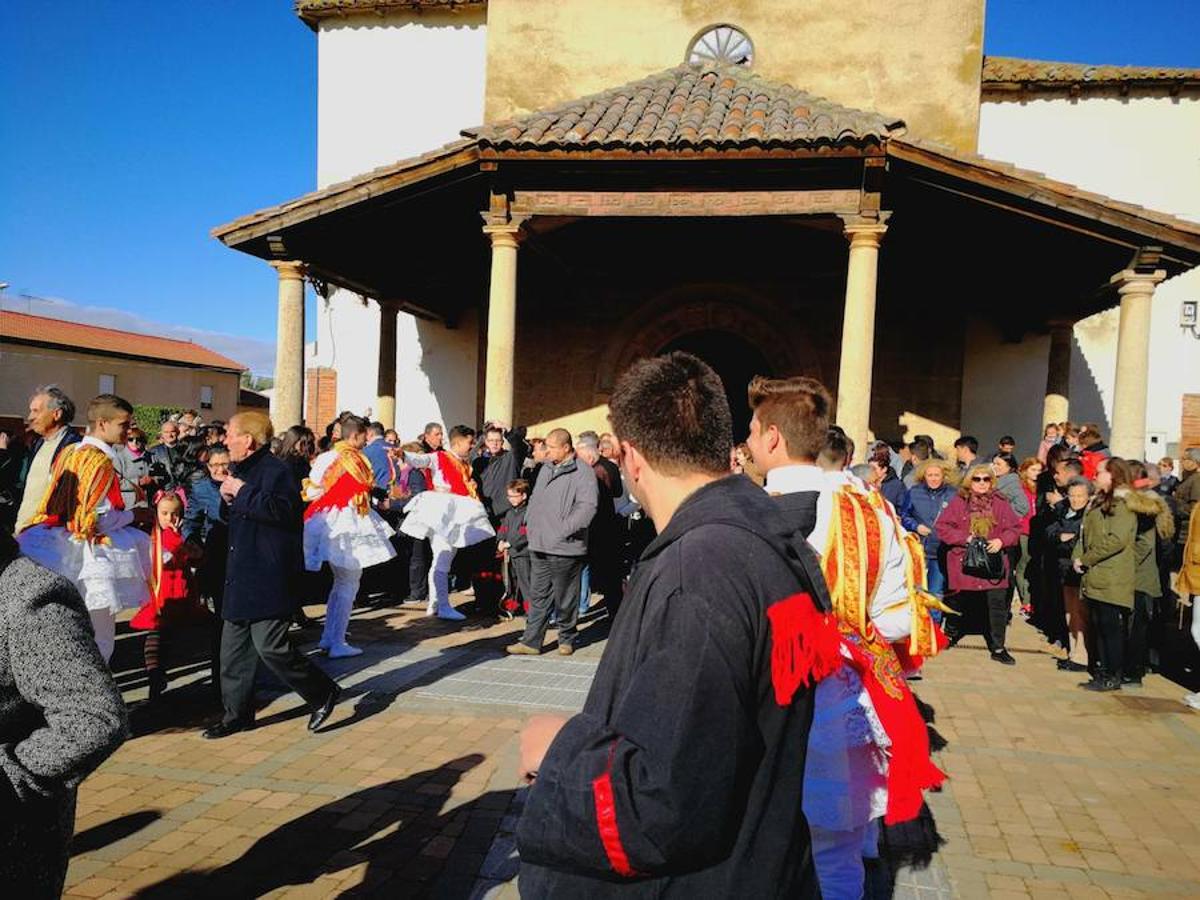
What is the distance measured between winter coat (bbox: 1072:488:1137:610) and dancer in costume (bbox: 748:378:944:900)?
12.9 feet

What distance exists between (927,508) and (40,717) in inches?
317

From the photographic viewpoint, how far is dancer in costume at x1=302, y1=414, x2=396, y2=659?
678 centimetres

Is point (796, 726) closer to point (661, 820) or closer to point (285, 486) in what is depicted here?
point (661, 820)

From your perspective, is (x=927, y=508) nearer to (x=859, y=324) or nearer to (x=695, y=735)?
(x=859, y=324)

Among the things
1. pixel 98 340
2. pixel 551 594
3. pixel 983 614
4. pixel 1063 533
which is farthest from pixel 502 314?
pixel 98 340

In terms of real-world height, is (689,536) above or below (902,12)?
below

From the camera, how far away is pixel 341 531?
6.77 meters

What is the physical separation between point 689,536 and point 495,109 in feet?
46.6

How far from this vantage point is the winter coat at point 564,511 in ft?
23.6

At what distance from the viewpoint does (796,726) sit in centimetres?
156

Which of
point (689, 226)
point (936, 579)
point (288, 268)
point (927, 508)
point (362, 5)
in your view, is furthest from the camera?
point (362, 5)

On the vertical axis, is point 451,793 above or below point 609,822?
below

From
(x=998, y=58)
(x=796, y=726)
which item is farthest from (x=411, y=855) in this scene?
(x=998, y=58)

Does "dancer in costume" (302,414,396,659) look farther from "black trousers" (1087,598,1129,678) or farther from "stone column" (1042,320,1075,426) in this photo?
"stone column" (1042,320,1075,426)
